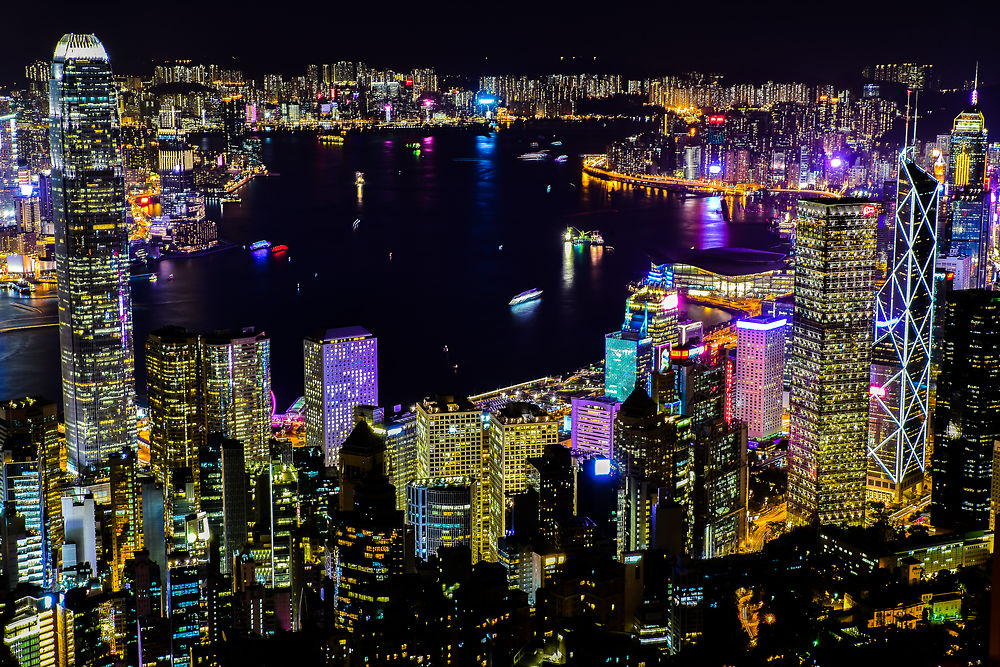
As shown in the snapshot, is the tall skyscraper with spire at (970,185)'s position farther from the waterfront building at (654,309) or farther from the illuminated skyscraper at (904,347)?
the waterfront building at (654,309)

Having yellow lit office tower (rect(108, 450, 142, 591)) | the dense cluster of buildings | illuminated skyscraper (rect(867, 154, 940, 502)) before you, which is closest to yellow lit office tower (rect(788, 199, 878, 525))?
the dense cluster of buildings

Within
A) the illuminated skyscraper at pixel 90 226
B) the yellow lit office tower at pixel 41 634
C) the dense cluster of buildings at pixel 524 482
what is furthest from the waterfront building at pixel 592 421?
the yellow lit office tower at pixel 41 634

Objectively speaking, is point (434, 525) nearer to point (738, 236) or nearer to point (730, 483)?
point (730, 483)

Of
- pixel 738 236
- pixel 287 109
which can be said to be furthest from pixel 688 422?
pixel 287 109

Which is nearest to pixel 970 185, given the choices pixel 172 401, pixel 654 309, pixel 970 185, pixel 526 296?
pixel 970 185

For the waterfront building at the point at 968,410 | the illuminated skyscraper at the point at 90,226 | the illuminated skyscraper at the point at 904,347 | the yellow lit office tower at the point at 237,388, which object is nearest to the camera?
the waterfront building at the point at 968,410

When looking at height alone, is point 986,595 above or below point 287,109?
below

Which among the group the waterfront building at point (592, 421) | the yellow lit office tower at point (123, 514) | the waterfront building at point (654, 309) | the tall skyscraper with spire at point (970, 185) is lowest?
the yellow lit office tower at point (123, 514)
